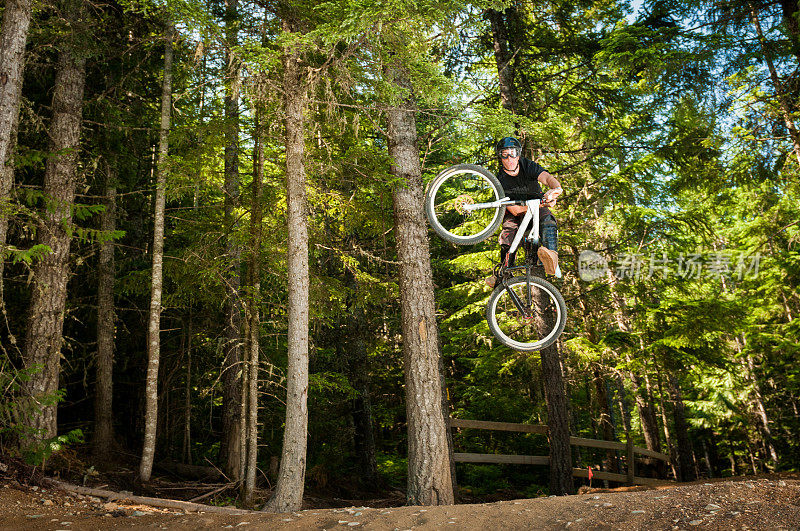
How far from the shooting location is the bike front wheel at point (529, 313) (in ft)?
16.3

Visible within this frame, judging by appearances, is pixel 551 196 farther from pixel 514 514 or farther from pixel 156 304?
pixel 156 304

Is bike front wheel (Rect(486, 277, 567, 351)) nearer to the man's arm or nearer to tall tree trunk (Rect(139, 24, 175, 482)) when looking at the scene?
the man's arm

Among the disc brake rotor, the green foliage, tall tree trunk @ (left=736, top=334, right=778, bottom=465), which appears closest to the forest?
the green foliage

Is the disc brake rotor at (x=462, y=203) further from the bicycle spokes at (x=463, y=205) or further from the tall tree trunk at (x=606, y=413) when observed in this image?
the tall tree trunk at (x=606, y=413)

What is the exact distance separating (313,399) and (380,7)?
982 centimetres

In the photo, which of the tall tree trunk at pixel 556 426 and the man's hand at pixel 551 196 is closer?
the man's hand at pixel 551 196

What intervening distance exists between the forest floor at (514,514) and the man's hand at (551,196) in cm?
335

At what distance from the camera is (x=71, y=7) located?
9.30m

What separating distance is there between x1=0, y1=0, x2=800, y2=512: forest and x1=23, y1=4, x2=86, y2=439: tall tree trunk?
0.14 ft

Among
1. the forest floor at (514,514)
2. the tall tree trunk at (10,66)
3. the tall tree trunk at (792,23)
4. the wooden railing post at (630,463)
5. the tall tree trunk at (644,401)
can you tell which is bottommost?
the wooden railing post at (630,463)

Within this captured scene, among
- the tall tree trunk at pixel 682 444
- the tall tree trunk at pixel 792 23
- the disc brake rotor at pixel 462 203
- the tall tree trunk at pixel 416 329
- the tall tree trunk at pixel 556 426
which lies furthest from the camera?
the tall tree trunk at pixel 682 444

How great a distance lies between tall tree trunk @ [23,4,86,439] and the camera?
866 centimetres

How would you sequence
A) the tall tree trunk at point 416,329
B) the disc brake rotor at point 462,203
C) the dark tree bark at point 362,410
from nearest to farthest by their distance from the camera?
the disc brake rotor at point 462,203 → the tall tree trunk at point 416,329 → the dark tree bark at point 362,410

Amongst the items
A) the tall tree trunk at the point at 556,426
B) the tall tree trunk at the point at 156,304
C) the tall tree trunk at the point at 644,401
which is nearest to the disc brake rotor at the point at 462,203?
the tall tree trunk at the point at 156,304
